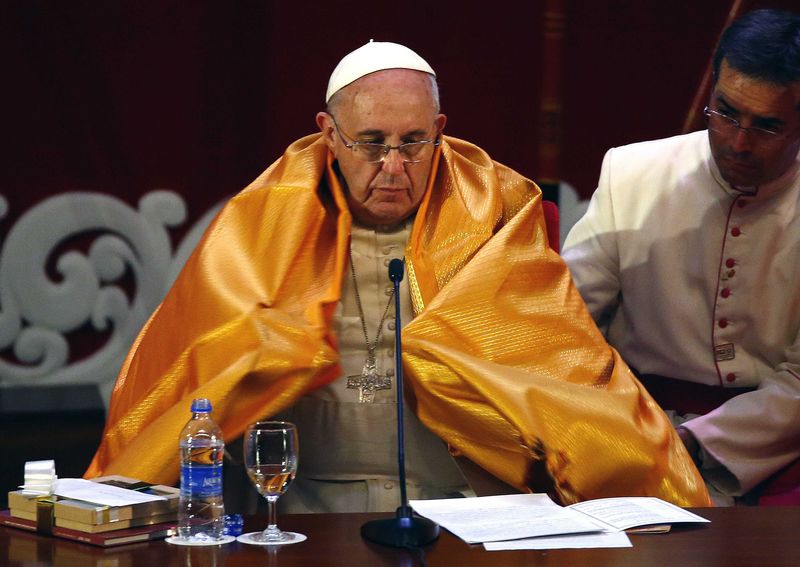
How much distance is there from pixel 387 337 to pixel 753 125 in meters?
1.07

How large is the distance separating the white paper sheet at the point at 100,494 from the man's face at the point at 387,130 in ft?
3.49

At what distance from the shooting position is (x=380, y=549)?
190 centimetres

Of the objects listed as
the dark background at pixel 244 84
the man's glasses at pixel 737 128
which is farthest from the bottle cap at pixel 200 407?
the dark background at pixel 244 84

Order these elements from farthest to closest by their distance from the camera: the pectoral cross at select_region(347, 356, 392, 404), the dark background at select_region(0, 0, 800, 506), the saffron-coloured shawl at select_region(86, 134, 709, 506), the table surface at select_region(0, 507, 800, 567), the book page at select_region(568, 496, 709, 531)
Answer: the dark background at select_region(0, 0, 800, 506) < the pectoral cross at select_region(347, 356, 392, 404) < the saffron-coloured shawl at select_region(86, 134, 709, 506) < the book page at select_region(568, 496, 709, 531) < the table surface at select_region(0, 507, 800, 567)

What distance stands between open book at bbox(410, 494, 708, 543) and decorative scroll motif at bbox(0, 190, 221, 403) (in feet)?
7.07

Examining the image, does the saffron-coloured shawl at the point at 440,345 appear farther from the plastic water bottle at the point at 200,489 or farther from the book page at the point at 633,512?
the plastic water bottle at the point at 200,489

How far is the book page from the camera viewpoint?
2059mm

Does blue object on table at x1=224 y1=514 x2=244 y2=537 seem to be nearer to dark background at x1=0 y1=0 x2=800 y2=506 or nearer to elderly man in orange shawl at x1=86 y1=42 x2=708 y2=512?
elderly man in orange shawl at x1=86 y1=42 x2=708 y2=512

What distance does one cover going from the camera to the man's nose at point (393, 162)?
9.40 ft

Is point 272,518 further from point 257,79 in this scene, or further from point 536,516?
point 257,79

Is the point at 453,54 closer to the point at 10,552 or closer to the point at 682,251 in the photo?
the point at 682,251

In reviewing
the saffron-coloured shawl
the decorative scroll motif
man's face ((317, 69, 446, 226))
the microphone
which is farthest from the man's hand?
the decorative scroll motif

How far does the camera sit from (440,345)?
2615 millimetres

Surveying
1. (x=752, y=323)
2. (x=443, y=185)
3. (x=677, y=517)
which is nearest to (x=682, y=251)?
(x=752, y=323)
